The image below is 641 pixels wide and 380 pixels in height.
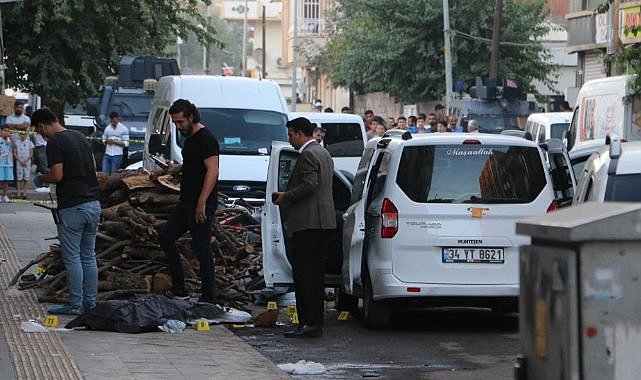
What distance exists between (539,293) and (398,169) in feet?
21.3

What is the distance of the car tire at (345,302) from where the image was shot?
1428cm

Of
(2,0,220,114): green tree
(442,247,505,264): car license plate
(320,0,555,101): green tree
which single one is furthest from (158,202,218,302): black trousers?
(320,0,555,101): green tree

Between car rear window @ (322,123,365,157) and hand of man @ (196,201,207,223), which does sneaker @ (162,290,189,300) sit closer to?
hand of man @ (196,201,207,223)

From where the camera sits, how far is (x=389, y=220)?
1241 centimetres

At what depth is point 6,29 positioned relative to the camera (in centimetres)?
3319

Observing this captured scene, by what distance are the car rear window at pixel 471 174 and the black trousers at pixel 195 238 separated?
1852 mm

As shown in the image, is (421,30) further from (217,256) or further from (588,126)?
(217,256)

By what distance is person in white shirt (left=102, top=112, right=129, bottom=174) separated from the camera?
30.6 metres

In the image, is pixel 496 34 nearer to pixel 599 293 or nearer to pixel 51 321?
pixel 51 321

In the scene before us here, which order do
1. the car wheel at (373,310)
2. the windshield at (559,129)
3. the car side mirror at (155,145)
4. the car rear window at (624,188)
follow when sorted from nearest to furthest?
the car rear window at (624,188), the car wheel at (373,310), the car side mirror at (155,145), the windshield at (559,129)

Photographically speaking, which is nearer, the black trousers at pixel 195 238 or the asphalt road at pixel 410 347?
the asphalt road at pixel 410 347

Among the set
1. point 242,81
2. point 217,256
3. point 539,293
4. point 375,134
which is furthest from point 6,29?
point 539,293

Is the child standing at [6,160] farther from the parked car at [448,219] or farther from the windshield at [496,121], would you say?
the parked car at [448,219]

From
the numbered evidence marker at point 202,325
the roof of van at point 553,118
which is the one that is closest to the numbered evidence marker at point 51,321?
the numbered evidence marker at point 202,325
